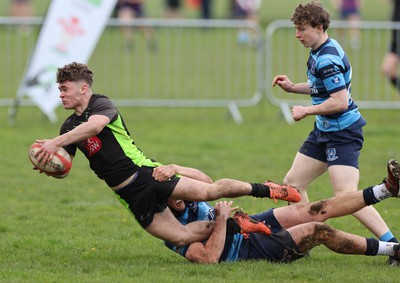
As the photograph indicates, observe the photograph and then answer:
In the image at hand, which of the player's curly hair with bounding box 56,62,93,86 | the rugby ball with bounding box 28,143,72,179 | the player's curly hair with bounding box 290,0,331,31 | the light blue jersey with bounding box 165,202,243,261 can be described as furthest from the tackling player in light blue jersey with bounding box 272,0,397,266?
the rugby ball with bounding box 28,143,72,179

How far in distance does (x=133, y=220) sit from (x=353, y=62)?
13.5 meters

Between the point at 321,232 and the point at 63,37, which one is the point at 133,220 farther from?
the point at 63,37

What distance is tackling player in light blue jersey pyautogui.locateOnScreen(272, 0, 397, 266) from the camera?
7.80 m

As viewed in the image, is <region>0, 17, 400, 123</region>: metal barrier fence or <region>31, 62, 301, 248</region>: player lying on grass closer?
<region>31, 62, 301, 248</region>: player lying on grass

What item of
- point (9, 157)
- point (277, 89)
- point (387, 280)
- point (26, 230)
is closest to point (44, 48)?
point (9, 157)

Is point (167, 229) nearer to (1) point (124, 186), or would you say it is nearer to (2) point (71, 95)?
(1) point (124, 186)

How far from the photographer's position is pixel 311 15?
7859 millimetres

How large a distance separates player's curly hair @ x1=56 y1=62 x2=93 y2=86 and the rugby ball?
54 centimetres

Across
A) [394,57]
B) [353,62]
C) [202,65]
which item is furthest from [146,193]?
[353,62]

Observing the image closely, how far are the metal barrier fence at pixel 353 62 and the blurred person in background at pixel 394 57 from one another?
0.18m

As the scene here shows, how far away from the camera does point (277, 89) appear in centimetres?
1803

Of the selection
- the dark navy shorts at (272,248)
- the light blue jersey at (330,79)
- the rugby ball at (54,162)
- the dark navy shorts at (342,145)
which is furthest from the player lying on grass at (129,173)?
the light blue jersey at (330,79)

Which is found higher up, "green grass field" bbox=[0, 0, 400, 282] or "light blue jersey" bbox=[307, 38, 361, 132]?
"light blue jersey" bbox=[307, 38, 361, 132]

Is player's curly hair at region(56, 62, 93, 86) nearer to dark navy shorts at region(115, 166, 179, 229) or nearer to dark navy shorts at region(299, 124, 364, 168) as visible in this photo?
dark navy shorts at region(115, 166, 179, 229)
